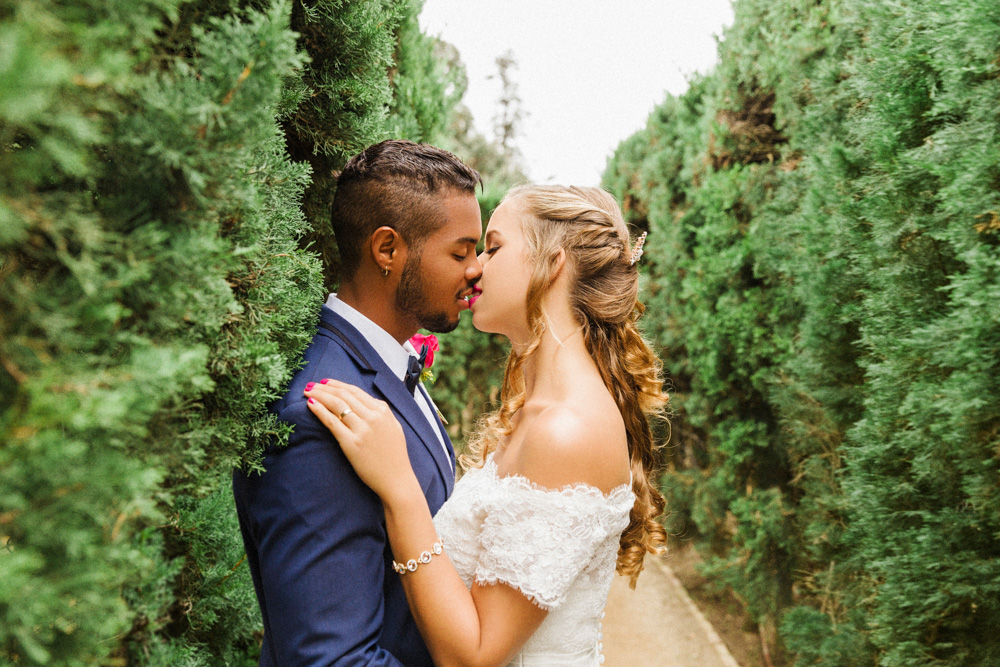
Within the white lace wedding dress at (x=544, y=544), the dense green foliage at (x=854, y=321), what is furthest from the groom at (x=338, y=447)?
the dense green foliage at (x=854, y=321)

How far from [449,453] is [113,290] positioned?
5.28 ft

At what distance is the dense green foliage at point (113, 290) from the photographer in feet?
2.49

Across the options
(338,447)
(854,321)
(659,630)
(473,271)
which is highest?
(854,321)

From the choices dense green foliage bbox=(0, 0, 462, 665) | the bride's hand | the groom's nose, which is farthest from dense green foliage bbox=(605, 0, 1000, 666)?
dense green foliage bbox=(0, 0, 462, 665)

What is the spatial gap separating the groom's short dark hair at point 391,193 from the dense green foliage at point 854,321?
5.79 ft

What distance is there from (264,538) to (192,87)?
3.88 feet

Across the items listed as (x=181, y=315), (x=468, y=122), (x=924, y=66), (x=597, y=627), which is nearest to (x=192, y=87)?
(x=181, y=315)

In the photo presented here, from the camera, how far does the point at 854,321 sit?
3375 millimetres

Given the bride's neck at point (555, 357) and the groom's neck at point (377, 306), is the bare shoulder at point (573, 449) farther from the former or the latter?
the groom's neck at point (377, 306)

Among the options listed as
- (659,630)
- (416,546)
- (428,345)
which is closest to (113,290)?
(416,546)

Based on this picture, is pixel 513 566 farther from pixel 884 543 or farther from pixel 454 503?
pixel 884 543

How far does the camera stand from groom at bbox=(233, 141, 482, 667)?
162 centimetres

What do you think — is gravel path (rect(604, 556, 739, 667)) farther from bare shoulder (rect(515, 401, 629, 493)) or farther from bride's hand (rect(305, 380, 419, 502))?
bride's hand (rect(305, 380, 419, 502))

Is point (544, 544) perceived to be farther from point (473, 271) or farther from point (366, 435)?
point (473, 271)
